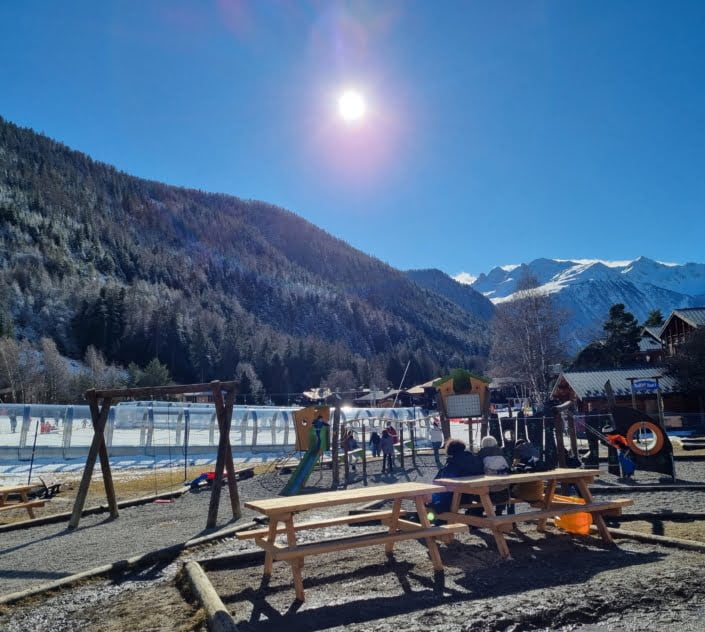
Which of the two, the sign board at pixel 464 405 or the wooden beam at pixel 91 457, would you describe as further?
the sign board at pixel 464 405

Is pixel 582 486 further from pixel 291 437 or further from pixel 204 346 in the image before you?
pixel 204 346

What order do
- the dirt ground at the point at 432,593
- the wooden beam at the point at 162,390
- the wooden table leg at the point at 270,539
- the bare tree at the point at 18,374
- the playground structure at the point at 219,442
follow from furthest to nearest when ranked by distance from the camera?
the bare tree at the point at 18,374, the playground structure at the point at 219,442, the wooden beam at the point at 162,390, the wooden table leg at the point at 270,539, the dirt ground at the point at 432,593

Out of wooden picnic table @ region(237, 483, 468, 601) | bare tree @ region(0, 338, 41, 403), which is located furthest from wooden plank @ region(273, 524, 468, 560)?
bare tree @ region(0, 338, 41, 403)

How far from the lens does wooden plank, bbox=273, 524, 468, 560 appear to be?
555 cm

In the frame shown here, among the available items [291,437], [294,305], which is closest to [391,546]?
[291,437]

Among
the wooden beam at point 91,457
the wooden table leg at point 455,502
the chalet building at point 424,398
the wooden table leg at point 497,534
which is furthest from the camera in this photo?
the chalet building at point 424,398

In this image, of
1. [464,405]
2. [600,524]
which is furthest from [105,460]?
[464,405]

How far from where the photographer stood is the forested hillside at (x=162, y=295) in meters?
96.4

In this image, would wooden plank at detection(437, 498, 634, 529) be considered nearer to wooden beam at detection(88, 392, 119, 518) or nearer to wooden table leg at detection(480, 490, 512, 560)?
wooden table leg at detection(480, 490, 512, 560)

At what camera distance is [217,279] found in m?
165

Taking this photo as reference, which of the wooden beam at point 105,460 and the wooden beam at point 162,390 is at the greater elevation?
the wooden beam at point 162,390

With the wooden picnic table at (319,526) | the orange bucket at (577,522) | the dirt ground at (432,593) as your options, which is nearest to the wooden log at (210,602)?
the dirt ground at (432,593)

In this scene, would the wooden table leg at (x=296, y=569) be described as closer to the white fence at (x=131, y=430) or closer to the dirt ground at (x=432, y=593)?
the dirt ground at (x=432, y=593)

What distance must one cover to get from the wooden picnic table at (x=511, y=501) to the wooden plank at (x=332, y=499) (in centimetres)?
47
